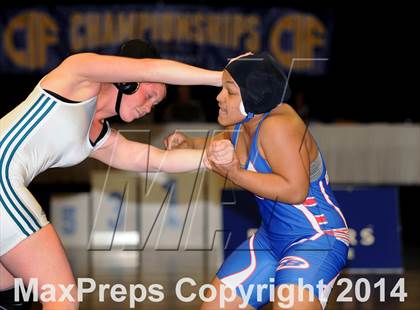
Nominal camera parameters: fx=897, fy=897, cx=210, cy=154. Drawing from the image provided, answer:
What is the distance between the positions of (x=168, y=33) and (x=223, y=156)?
10.4 meters

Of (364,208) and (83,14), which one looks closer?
(364,208)

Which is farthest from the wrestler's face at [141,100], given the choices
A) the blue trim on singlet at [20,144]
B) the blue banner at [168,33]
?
the blue banner at [168,33]

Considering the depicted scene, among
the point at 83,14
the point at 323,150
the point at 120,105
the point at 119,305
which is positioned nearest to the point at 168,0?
the point at 83,14

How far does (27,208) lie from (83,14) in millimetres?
10751

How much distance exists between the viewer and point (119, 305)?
21.6ft

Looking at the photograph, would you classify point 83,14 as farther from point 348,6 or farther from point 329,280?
point 329,280

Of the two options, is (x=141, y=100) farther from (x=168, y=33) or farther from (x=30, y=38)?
(x=30, y=38)

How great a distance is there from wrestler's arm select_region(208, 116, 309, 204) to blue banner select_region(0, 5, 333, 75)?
1006 centimetres

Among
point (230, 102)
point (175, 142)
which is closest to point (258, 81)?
point (230, 102)

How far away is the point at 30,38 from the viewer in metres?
13.7

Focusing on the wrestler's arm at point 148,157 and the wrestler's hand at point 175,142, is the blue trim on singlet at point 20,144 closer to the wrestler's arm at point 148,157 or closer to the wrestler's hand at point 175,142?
the wrestler's arm at point 148,157

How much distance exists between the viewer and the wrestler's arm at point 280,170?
374 cm

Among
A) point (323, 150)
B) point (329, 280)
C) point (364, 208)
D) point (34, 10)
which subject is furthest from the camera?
point (34, 10)

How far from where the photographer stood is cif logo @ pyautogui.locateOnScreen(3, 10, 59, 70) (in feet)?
44.8
